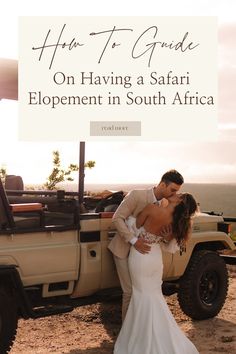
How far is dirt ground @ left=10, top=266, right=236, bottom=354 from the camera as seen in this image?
647 centimetres

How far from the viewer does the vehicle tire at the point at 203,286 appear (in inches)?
294

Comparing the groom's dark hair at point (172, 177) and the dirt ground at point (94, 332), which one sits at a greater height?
the groom's dark hair at point (172, 177)

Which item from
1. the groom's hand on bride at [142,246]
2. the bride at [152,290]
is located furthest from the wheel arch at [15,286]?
the groom's hand on bride at [142,246]

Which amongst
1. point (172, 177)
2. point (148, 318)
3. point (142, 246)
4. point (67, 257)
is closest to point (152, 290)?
point (148, 318)

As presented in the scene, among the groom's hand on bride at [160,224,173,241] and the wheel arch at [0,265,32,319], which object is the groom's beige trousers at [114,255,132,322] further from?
the wheel arch at [0,265,32,319]

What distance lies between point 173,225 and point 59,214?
104 centimetres

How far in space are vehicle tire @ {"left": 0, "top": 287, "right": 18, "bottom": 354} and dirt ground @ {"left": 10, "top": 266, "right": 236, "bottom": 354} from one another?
2.34 feet

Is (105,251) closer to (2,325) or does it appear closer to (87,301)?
(87,301)

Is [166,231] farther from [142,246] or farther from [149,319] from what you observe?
[149,319]

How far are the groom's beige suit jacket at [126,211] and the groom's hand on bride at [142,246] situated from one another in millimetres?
89

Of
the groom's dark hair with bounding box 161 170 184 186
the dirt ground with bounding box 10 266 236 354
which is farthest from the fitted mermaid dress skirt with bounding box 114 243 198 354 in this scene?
the groom's dark hair with bounding box 161 170 184 186

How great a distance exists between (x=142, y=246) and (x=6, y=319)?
1.38 meters

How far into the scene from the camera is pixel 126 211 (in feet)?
20.8

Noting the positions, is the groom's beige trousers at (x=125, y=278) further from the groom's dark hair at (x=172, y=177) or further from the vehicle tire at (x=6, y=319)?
the vehicle tire at (x=6, y=319)
